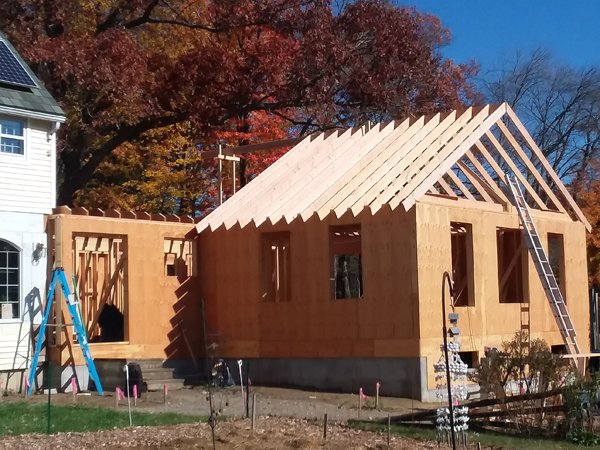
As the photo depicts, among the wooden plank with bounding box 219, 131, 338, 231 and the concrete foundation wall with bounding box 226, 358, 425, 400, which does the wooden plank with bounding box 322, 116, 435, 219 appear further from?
the concrete foundation wall with bounding box 226, 358, 425, 400

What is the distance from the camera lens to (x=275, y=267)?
21.3 meters

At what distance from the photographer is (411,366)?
17.8 meters

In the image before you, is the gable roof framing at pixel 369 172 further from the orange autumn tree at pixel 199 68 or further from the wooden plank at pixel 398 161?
the orange autumn tree at pixel 199 68

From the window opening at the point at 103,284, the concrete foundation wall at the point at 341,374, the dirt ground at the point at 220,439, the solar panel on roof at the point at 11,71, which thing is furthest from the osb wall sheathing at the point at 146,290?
the dirt ground at the point at 220,439

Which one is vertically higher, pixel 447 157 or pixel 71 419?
pixel 447 157

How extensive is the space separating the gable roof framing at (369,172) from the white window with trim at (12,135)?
4145mm

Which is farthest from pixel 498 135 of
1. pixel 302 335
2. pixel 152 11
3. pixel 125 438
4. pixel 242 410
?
pixel 125 438

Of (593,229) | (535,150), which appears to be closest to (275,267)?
(535,150)

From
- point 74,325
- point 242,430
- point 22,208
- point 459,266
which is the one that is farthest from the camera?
Result: point 459,266

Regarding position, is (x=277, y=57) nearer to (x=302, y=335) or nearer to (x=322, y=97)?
(x=322, y=97)

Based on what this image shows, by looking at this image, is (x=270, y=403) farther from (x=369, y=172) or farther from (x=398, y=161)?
(x=398, y=161)

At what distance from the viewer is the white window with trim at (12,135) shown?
18234mm

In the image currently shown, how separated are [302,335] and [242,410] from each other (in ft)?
14.1

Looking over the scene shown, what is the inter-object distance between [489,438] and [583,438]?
1222 mm
